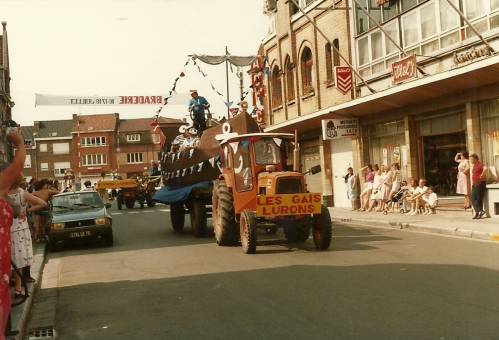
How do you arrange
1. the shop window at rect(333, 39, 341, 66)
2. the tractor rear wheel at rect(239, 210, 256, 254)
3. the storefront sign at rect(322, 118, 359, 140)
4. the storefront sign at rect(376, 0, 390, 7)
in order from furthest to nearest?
1. the shop window at rect(333, 39, 341, 66)
2. the storefront sign at rect(322, 118, 359, 140)
3. the storefront sign at rect(376, 0, 390, 7)
4. the tractor rear wheel at rect(239, 210, 256, 254)

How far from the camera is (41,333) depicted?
23.6 ft

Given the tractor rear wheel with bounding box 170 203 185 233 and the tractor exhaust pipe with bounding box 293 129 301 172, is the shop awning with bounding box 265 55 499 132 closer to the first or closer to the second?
the tractor exhaust pipe with bounding box 293 129 301 172

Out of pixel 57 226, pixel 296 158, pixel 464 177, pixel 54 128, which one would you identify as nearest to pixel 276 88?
pixel 464 177

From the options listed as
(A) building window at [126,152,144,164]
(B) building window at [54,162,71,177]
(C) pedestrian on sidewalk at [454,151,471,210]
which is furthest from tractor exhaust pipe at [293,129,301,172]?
(B) building window at [54,162,71,177]

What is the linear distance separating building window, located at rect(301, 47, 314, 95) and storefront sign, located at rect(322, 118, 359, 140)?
4.35 meters

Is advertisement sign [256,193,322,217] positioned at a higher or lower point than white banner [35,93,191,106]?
lower

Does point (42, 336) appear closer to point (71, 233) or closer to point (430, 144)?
point (71, 233)

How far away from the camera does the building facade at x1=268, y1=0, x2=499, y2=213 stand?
17.3m

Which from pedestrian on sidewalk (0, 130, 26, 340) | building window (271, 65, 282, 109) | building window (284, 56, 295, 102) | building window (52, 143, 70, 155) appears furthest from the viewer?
building window (52, 143, 70, 155)

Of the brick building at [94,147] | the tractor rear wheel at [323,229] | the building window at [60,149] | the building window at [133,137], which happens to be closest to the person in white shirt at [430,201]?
the tractor rear wheel at [323,229]

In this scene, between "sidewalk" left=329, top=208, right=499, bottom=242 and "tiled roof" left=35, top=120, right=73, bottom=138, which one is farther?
"tiled roof" left=35, top=120, right=73, bottom=138

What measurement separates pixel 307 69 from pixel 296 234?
1632 centimetres

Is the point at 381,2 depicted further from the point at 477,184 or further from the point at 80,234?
the point at 80,234

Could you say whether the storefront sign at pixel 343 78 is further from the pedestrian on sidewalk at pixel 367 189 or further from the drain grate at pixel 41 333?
the drain grate at pixel 41 333
